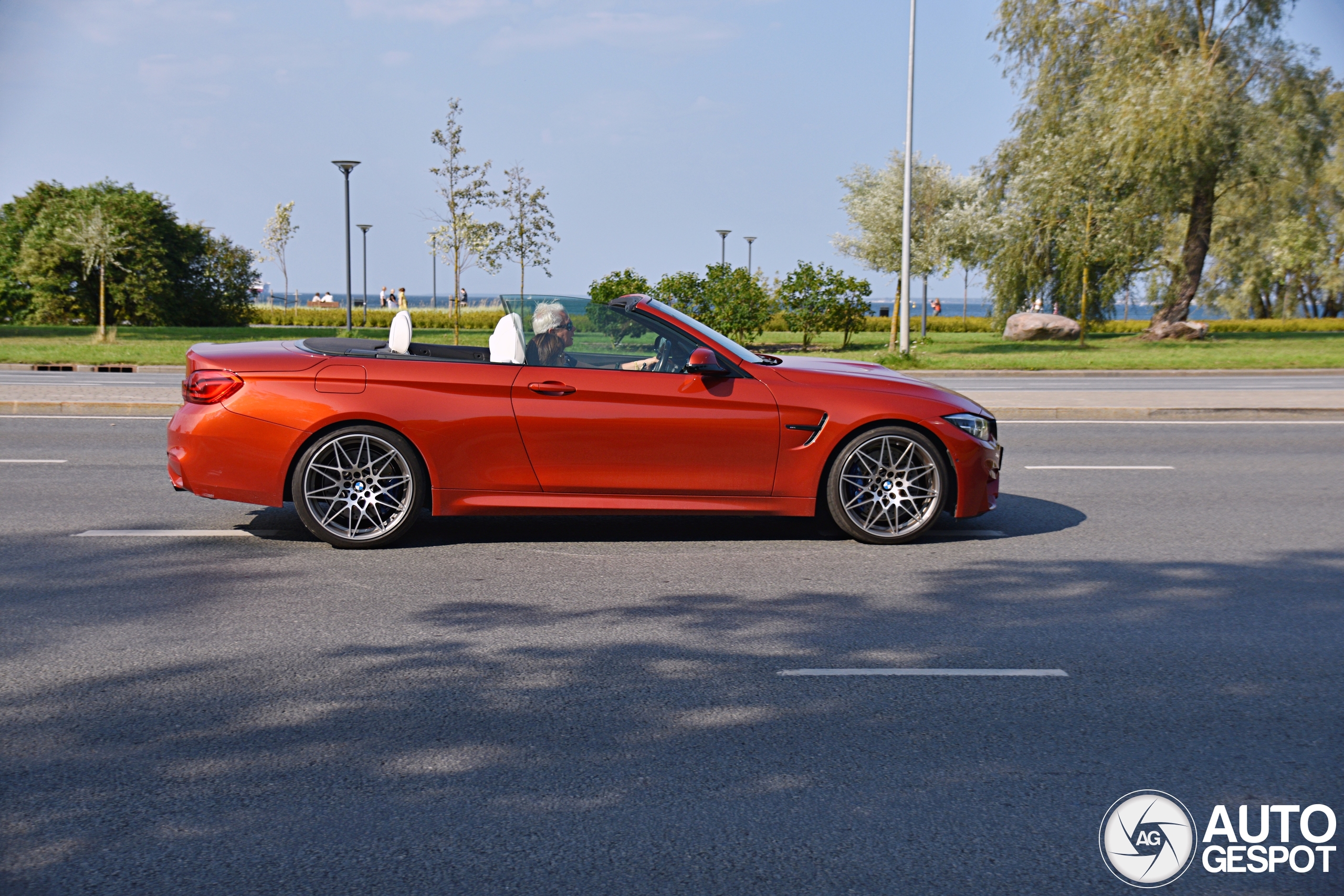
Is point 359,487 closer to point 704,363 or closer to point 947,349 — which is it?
point 704,363

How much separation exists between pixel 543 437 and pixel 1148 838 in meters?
4.21

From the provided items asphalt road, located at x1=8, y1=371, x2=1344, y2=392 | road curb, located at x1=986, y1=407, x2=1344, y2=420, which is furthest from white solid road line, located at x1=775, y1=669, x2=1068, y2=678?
asphalt road, located at x1=8, y1=371, x2=1344, y2=392

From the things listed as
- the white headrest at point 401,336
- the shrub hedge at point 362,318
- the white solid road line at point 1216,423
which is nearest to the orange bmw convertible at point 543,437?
the white headrest at point 401,336

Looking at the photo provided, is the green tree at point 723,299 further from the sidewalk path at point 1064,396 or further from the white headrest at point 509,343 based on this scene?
the white headrest at point 509,343

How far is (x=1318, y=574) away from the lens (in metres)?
6.25

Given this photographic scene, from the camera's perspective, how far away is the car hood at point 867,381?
22.8ft

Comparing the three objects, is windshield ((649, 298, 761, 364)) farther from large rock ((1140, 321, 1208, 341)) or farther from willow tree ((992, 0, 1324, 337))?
large rock ((1140, 321, 1208, 341))

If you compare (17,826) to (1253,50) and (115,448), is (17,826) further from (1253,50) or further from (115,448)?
(1253,50)

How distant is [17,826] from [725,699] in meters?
2.31

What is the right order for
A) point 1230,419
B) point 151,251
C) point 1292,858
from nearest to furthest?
point 1292,858 → point 1230,419 → point 151,251

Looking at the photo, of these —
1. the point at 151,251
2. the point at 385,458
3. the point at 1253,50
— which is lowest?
the point at 385,458

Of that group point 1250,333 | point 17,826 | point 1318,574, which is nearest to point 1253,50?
point 1250,333

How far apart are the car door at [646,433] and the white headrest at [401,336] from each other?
1.06m

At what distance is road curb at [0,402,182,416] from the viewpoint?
13836mm
